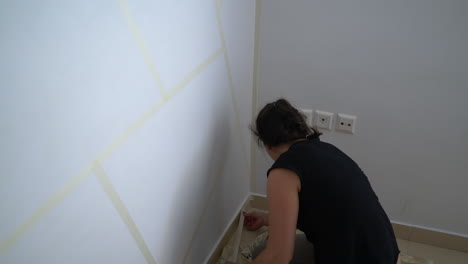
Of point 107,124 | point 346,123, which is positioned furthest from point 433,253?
point 107,124

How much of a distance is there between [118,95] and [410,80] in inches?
47.2

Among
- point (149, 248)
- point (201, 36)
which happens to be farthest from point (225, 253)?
point (201, 36)

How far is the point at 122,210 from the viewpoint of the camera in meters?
0.86

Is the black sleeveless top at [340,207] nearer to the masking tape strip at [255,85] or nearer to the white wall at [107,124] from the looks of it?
the white wall at [107,124]

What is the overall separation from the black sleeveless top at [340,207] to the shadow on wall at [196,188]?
35 centimetres

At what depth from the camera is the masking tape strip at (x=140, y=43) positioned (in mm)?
721

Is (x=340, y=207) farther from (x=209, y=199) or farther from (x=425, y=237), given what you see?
(x=425, y=237)

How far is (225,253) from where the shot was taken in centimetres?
163

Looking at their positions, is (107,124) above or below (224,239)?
above

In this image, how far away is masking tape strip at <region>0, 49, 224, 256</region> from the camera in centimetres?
58

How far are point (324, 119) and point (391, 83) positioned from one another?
335 mm

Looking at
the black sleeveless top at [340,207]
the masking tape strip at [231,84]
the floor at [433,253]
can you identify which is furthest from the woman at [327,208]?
the floor at [433,253]

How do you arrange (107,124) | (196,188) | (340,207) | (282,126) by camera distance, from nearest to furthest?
(107,124), (340,207), (282,126), (196,188)

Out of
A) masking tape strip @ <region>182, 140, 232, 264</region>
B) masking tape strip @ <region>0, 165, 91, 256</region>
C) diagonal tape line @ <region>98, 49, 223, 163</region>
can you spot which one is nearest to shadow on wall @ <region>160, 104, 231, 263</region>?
masking tape strip @ <region>182, 140, 232, 264</region>
